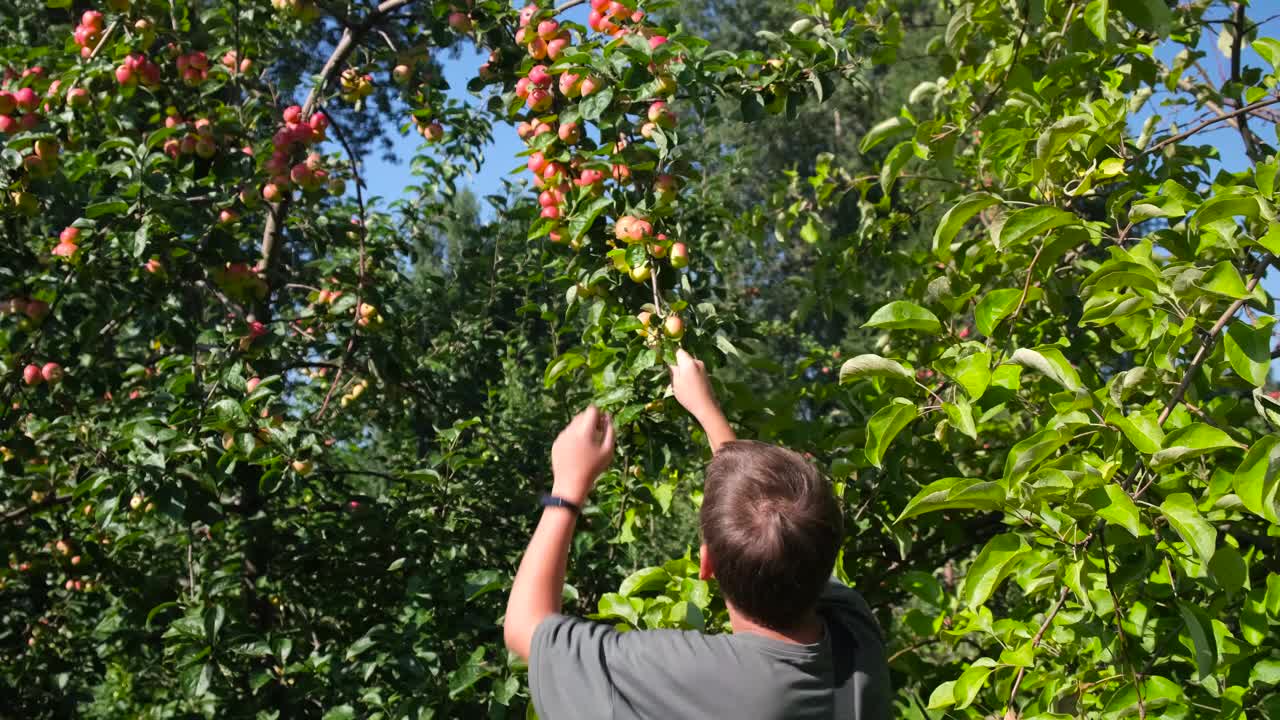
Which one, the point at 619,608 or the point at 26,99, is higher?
the point at 26,99

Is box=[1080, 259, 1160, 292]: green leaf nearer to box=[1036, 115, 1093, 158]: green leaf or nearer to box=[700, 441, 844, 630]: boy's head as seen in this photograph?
box=[1036, 115, 1093, 158]: green leaf

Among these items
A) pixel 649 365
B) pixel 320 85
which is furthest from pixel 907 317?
pixel 320 85

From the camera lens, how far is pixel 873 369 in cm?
139

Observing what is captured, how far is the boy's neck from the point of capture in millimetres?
1100

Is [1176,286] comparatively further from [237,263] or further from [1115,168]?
[237,263]

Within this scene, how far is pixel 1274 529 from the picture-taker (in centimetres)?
142

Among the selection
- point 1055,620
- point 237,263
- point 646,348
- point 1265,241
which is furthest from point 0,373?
point 1265,241

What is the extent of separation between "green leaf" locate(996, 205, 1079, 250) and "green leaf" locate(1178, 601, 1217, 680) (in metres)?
0.55

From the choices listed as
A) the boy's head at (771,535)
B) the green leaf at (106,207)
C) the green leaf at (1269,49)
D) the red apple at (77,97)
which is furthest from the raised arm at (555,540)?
the red apple at (77,97)

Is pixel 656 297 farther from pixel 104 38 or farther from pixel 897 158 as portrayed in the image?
pixel 104 38

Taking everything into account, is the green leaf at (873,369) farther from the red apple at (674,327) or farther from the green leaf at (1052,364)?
the red apple at (674,327)

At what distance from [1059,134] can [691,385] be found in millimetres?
729

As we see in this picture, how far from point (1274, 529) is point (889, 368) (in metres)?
0.63

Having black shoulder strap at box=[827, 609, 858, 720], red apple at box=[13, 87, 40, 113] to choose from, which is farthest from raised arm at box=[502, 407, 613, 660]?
red apple at box=[13, 87, 40, 113]
